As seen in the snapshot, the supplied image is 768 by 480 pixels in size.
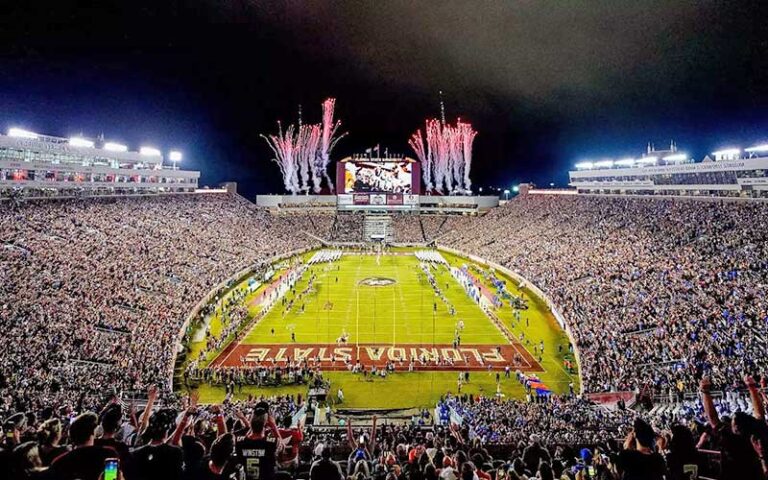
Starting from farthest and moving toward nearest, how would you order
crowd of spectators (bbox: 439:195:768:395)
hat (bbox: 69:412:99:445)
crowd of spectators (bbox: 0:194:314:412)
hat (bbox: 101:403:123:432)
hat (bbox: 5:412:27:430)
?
crowd of spectators (bbox: 439:195:768:395) → crowd of spectators (bbox: 0:194:314:412) → hat (bbox: 5:412:27:430) → hat (bbox: 101:403:123:432) → hat (bbox: 69:412:99:445)

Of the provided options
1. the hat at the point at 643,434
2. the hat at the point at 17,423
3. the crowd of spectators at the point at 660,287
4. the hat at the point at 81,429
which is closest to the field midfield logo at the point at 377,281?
the crowd of spectators at the point at 660,287

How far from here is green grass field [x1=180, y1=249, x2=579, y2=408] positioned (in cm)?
2391

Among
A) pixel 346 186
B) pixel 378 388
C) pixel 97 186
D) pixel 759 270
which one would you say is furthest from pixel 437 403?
pixel 346 186

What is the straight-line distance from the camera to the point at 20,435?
6.48 metres

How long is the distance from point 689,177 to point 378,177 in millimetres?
53478

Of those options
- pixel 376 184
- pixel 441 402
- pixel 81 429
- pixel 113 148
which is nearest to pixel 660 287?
pixel 441 402

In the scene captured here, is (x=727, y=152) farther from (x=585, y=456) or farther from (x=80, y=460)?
(x=80, y=460)

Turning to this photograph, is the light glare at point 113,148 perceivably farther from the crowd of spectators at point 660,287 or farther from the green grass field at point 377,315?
the crowd of spectators at point 660,287

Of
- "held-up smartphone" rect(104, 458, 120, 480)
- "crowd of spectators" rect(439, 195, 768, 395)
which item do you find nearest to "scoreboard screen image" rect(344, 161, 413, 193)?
"crowd of spectators" rect(439, 195, 768, 395)

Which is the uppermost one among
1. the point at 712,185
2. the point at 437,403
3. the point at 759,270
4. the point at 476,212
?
the point at 476,212

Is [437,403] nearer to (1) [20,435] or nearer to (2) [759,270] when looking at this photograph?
(1) [20,435]

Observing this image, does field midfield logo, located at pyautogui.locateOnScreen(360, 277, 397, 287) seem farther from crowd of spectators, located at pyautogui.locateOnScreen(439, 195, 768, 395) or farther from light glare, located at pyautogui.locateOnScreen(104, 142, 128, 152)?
light glare, located at pyautogui.locateOnScreen(104, 142, 128, 152)

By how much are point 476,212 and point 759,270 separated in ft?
224

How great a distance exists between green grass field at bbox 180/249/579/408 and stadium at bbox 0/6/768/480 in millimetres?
235
